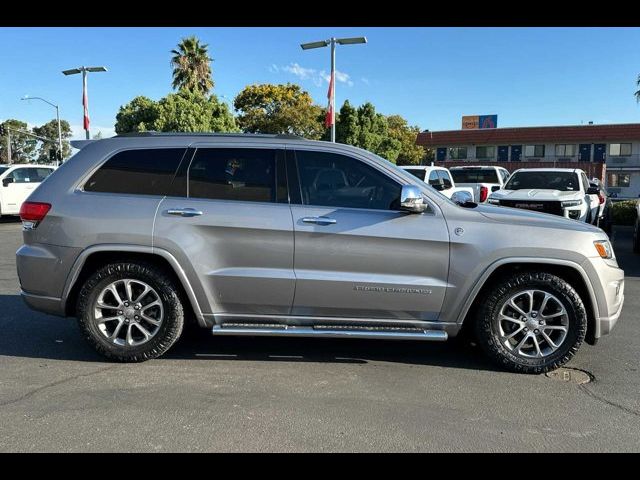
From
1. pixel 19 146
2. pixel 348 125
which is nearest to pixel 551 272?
pixel 348 125

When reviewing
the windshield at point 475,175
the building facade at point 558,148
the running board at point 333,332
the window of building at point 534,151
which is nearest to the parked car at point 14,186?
the windshield at point 475,175

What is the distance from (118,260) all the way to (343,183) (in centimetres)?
195

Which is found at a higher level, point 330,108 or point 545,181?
point 330,108

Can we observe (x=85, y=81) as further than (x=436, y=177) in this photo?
Yes

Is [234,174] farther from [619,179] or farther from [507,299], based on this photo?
[619,179]

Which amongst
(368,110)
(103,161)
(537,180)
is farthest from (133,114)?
(103,161)

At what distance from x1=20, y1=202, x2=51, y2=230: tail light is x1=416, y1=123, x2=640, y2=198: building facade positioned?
45.9 m

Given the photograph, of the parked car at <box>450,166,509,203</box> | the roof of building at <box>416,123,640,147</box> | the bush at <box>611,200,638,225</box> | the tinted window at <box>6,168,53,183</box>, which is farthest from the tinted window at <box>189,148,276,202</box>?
the roof of building at <box>416,123,640,147</box>

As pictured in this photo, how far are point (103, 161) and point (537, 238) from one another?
358 cm

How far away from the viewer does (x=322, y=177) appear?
4.32 meters

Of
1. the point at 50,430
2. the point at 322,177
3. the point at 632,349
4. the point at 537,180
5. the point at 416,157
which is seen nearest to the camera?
the point at 50,430

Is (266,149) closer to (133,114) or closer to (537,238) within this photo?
(537,238)

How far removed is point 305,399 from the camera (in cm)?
378

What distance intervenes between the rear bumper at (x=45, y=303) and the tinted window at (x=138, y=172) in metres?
0.96
